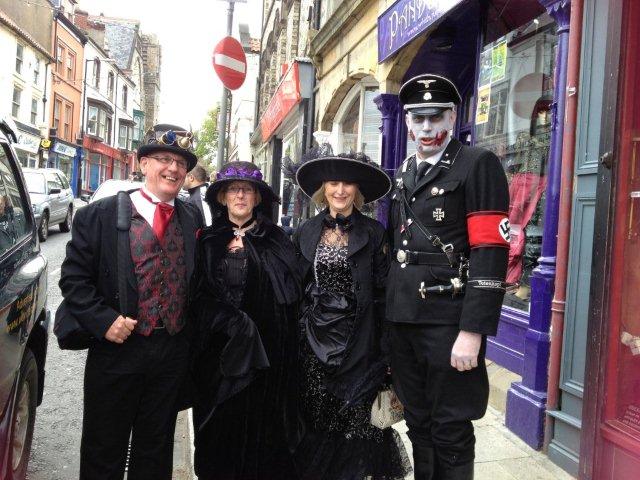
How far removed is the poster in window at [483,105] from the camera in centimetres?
536

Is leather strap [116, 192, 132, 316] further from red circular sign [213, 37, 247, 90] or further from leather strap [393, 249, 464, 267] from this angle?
red circular sign [213, 37, 247, 90]

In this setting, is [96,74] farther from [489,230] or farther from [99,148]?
[489,230]

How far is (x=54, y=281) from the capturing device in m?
8.60

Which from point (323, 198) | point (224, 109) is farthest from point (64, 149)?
point (323, 198)

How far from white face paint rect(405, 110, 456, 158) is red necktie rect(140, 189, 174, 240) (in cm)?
118

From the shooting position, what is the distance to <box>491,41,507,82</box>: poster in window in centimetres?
521

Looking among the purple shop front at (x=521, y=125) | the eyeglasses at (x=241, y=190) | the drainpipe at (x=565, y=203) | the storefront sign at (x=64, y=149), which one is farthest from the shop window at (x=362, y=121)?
the storefront sign at (x=64, y=149)

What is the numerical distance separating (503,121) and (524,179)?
743 millimetres

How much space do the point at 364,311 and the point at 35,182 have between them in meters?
12.4

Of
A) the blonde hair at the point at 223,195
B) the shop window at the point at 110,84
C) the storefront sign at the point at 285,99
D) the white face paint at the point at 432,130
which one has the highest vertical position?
the shop window at the point at 110,84

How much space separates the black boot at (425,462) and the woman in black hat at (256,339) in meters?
0.65

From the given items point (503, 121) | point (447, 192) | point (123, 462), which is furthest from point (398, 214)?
point (503, 121)

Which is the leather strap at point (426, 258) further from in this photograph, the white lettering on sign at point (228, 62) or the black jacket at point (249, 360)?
the white lettering on sign at point (228, 62)

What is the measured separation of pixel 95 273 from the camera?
2457mm
